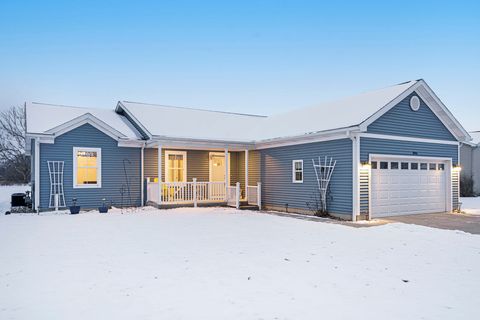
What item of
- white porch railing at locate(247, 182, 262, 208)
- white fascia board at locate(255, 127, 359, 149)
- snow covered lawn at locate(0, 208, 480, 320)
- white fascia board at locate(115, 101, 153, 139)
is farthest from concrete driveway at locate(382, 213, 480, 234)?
white fascia board at locate(115, 101, 153, 139)

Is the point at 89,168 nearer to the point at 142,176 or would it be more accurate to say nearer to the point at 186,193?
the point at 142,176

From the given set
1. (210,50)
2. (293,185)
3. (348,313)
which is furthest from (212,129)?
(348,313)

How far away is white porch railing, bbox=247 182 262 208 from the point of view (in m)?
15.5

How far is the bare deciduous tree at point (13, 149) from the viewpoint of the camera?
3750cm

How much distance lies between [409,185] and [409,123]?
2.32 meters

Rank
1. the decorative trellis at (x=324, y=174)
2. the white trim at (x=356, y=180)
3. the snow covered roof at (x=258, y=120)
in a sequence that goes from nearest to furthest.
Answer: the white trim at (x=356, y=180), the decorative trellis at (x=324, y=174), the snow covered roof at (x=258, y=120)

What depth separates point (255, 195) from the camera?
15938mm

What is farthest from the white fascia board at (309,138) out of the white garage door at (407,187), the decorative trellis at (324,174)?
the white garage door at (407,187)

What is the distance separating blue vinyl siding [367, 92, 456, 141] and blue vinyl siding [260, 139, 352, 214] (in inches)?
55.2

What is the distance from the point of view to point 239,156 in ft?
58.2

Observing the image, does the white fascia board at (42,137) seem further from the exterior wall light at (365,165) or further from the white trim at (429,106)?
the exterior wall light at (365,165)

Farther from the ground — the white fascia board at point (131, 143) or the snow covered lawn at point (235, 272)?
the white fascia board at point (131, 143)

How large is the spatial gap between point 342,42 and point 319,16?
246 cm

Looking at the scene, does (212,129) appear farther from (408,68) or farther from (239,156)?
(408,68)
